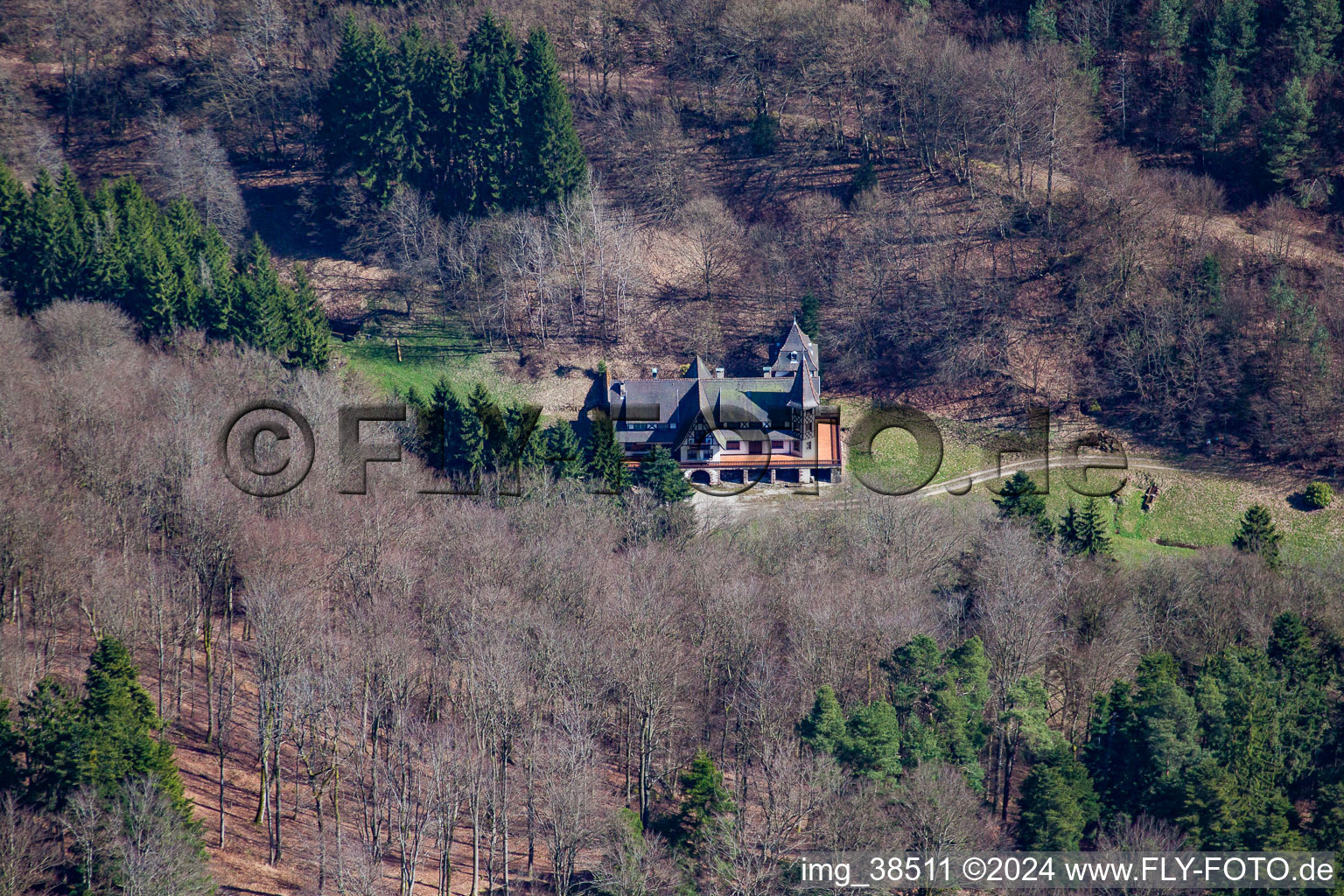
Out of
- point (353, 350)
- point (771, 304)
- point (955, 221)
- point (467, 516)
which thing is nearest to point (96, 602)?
point (467, 516)

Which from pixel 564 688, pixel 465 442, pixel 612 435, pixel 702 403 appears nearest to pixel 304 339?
pixel 465 442

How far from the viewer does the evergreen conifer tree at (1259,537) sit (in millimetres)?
58906

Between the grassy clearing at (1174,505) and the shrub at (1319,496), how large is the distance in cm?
40

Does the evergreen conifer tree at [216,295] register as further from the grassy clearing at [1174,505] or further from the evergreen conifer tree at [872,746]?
the evergreen conifer tree at [872,746]

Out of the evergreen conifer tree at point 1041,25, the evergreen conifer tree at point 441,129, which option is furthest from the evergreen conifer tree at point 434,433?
the evergreen conifer tree at point 1041,25

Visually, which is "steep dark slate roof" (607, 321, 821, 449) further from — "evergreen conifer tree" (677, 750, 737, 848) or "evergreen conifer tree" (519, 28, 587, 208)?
"evergreen conifer tree" (677, 750, 737, 848)

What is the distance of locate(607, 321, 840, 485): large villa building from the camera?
2616 inches

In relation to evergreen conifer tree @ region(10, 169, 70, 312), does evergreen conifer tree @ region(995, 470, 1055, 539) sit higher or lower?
lower

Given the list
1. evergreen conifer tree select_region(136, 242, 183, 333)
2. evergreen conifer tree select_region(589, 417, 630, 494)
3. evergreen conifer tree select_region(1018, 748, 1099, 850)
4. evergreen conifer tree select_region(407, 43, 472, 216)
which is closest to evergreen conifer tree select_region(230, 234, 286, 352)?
evergreen conifer tree select_region(136, 242, 183, 333)

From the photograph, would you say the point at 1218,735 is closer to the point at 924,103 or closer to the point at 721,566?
the point at 721,566

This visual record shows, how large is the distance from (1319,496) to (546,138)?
143ft

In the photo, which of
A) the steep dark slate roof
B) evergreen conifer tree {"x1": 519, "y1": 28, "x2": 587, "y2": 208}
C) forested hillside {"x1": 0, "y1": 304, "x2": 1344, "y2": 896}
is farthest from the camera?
evergreen conifer tree {"x1": 519, "y1": 28, "x2": 587, "y2": 208}

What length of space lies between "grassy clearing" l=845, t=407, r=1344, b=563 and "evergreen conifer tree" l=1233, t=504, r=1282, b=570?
95.5 inches

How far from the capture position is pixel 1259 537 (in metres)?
60.7
